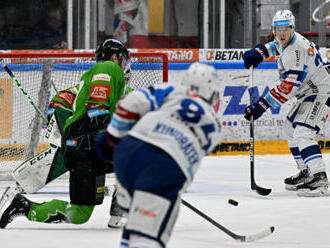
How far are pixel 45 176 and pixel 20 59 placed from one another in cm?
246

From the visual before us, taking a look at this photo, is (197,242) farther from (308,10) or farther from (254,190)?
(308,10)

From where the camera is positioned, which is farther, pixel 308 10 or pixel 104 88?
pixel 308 10

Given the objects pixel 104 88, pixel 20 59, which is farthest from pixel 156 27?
pixel 104 88

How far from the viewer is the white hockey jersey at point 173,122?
291 cm

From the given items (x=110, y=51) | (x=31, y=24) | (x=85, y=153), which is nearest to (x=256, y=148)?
(x=31, y=24)

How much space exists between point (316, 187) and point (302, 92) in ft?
2.62

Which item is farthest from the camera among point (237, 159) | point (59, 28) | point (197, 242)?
point (59, 28)

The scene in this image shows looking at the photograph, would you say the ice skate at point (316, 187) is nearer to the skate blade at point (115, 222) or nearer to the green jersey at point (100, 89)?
the skate blade at point (115, 222)

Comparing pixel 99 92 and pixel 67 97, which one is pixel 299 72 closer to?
pixel 67 97

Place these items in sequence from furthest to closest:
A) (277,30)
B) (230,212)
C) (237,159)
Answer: (237,159)
(277,30)
(230,212)

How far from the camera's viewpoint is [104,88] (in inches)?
177

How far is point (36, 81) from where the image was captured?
24.0 ft

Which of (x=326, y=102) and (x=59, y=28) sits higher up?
(x=59, y=28)

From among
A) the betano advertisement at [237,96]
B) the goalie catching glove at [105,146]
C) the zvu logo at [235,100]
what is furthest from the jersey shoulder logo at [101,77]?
the zvu logo at [235,100]
